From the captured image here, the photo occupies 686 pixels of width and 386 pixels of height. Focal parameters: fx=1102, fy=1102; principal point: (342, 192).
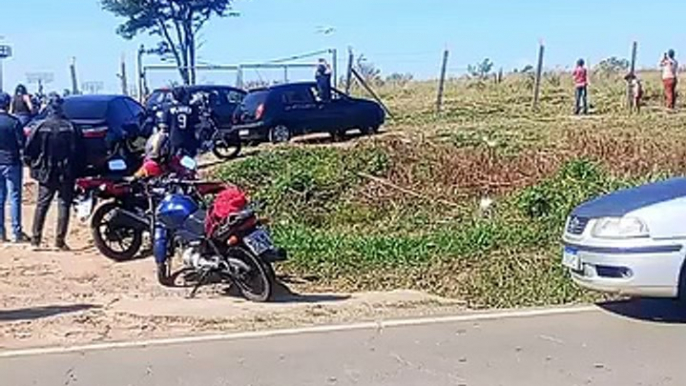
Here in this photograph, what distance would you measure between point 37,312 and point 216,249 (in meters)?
1.65

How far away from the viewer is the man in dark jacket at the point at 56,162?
1308 cm

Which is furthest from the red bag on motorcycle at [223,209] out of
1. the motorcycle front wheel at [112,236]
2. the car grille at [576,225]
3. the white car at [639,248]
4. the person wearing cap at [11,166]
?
the person wearing cap at [11,166]

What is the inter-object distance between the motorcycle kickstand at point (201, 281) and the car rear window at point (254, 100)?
44.1 feet

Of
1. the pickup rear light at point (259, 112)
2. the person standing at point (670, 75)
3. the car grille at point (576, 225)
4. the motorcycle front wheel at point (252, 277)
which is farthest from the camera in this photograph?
the person standing at point (670, 75)

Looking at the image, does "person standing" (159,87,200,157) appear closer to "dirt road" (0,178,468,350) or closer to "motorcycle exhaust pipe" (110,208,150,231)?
"motorcycle exhaust pipe" (110,208,150,231)

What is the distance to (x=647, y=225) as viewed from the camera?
826 cm

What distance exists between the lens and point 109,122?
796 inches

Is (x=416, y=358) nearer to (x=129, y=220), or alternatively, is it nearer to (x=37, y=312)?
(x=37, y=312)

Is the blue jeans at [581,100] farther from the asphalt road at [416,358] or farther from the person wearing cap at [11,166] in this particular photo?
the asphalt road at [416,358]

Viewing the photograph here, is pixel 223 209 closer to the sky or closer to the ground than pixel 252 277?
closer to the sky

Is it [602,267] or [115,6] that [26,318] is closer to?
[602,267]

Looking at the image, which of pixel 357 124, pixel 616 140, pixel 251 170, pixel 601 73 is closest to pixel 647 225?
pixel 251 170

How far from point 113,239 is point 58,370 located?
5.18 m

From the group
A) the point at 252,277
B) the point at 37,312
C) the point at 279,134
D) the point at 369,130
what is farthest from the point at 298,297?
the point at 369,130
